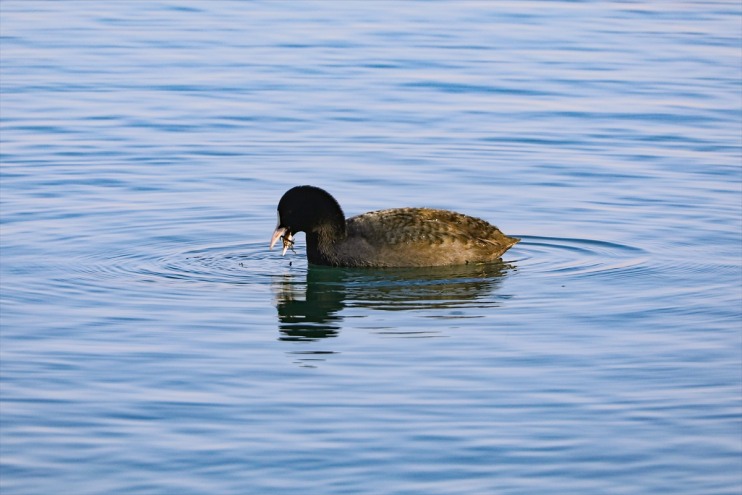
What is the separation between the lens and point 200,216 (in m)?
18.1

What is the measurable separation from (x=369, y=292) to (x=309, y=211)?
4.73ft

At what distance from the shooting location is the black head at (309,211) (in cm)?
1611

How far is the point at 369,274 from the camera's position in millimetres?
15781

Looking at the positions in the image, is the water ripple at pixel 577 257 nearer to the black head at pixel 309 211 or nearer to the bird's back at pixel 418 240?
the bird's back at pixel 418 240

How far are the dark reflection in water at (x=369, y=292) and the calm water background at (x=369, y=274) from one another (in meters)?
0.05

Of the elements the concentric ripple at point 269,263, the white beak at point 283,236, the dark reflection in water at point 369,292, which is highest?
the white beak at point 283,236

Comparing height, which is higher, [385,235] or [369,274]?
[385,235]

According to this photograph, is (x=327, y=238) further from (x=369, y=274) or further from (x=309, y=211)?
(x=369, y=274)

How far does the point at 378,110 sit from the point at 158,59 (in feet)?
20.4

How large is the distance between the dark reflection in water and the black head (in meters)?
0.45

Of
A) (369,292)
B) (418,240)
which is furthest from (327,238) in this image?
(369,292)

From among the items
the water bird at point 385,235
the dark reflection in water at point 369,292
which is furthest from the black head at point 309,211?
the dark reflection in water at point 369,292

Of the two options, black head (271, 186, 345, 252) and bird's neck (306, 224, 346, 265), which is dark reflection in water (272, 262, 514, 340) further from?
black head (271, 186, 345, 252)

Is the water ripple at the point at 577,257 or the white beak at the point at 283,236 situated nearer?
the water ripple at the point at 577,257
